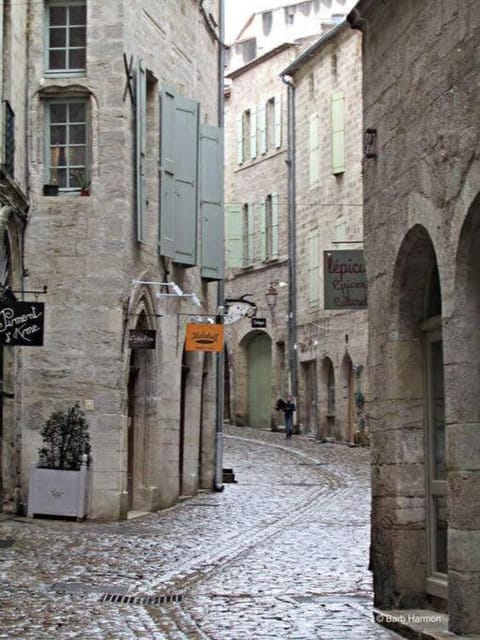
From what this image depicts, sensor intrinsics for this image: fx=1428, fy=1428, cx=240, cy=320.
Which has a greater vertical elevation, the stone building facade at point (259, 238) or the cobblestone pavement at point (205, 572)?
the stone building facade at point (259, 238)

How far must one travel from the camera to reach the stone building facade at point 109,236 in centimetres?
1959

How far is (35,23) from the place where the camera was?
20.3 metres

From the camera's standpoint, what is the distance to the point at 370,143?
10.5m

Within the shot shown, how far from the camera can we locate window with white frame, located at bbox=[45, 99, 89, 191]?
2033 centimetres

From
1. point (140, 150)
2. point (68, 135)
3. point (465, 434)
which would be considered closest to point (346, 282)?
point (465, 434)

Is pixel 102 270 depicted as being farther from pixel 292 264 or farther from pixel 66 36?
pixel 292 264

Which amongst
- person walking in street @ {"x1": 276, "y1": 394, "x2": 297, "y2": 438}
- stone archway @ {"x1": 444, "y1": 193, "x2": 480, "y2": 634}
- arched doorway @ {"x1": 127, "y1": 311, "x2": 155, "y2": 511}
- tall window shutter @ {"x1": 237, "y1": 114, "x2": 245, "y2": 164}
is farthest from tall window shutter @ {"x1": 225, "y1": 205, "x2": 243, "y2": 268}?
stone archway @ {"x1": 444, "y1": 193, "x2": 480, "y2": 634}

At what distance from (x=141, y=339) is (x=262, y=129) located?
2516 cm

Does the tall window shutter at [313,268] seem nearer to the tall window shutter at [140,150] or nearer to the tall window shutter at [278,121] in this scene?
the tall window shutter at [278,121]

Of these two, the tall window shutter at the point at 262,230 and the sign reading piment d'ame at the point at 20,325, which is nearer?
the sign reading piment d'ame at the point at 20,325

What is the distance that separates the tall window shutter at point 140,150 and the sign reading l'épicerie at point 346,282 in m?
8.07

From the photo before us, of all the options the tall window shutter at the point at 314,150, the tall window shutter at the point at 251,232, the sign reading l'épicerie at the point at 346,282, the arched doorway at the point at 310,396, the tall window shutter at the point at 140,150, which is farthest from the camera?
the tall window shutter at the point at 251,232

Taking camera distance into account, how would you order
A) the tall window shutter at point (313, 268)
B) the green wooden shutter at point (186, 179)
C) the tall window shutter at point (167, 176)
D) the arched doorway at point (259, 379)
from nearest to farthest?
the tall window shutter at point (167, 176) < the green wooden shutter at point (186, 179) < the tall window shutter at point (313, 268) < the arched doorway at point (259, 379)

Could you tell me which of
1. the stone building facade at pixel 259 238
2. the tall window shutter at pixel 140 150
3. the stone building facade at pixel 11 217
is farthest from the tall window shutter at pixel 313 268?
the stone building facade at pixel 11 217
